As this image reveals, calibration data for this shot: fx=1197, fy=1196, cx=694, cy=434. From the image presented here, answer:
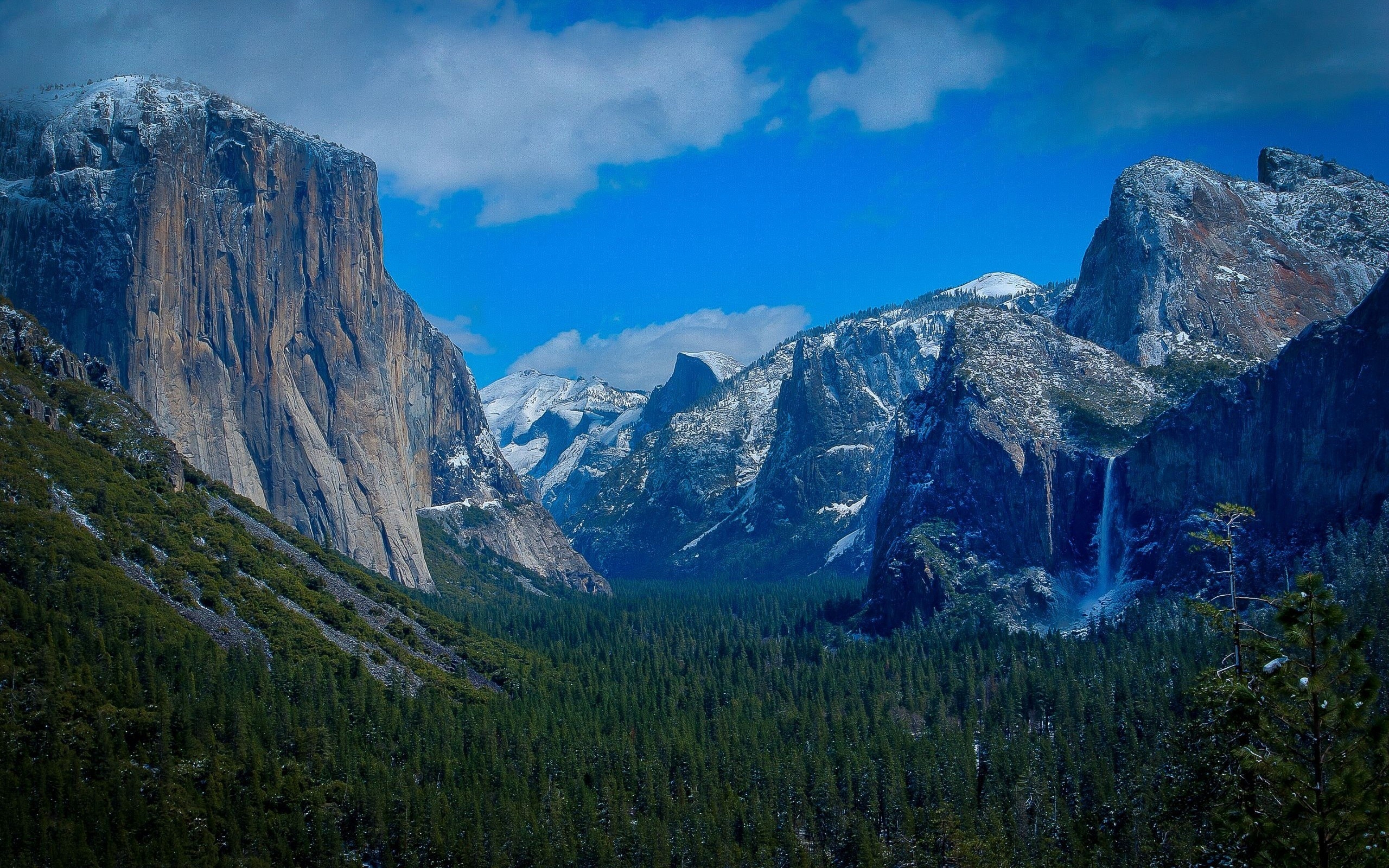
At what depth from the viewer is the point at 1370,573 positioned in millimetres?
168750

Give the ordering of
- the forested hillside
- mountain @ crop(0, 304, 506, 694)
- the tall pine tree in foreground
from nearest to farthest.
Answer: the tall pine tree in foreground → the forested hillside → mountain @ crop(0, 304, 506, 694)

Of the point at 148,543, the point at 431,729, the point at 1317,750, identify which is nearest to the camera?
the point at 1317,750

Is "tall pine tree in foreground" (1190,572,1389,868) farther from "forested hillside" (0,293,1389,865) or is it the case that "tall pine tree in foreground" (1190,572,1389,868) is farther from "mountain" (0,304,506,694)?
"mountain" (0,304,506,694)

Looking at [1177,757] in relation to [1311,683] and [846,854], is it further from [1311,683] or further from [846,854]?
[1311,683]

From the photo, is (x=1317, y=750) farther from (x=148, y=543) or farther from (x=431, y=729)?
(x=148, y=543)

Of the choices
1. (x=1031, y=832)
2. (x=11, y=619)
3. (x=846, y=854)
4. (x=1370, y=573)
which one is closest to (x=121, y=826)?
(x=11, y=619)

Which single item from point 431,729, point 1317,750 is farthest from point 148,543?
point 1317,750

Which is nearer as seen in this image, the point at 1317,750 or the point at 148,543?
the point at 1317,750

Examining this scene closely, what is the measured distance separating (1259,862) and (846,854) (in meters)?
81.1

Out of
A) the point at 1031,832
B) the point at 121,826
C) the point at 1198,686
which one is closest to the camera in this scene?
the point at 1198,686

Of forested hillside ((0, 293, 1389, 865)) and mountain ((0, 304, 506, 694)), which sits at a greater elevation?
mountain ((0, 304, 506, 694))

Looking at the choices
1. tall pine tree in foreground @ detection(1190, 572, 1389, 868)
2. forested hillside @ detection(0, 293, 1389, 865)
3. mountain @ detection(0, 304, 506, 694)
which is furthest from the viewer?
mountain @ detection(0, 304, 506, 694)

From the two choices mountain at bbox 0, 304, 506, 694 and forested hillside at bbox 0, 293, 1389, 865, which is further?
mountain at bbox 0, 304, 506, 694

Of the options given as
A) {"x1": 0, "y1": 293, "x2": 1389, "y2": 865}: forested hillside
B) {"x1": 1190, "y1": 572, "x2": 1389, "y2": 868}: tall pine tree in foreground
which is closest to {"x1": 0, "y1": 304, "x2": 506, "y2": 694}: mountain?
{"x1": 0, "y1": 293, "x2": 1389, "y2": 865}: forested hillside
